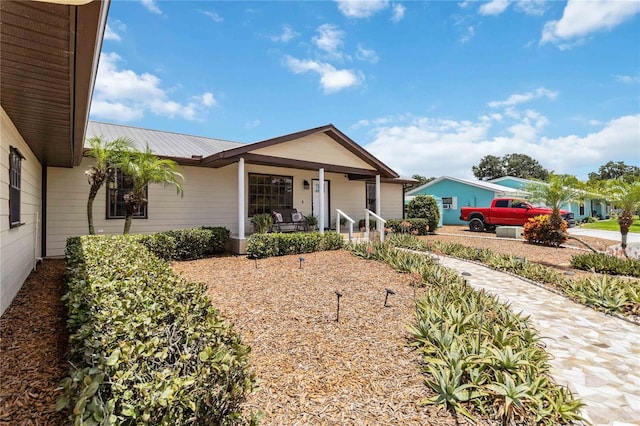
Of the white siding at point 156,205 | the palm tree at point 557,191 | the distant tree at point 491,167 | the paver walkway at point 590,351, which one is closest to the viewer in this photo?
the paver walkway at point 590,351

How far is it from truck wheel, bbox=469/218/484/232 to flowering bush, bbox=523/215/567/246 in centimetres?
564

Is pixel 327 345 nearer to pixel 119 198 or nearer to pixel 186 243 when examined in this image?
pixel 186 243

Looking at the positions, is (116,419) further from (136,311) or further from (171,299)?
(171,299)

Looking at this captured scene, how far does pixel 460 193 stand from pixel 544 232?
39.8 feet

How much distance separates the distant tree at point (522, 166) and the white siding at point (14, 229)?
214 feet

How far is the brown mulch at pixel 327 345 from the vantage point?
2.50 meters

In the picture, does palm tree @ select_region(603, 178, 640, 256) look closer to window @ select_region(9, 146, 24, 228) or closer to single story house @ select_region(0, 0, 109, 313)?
single story house @ select_region(0, 0, 109, 313)

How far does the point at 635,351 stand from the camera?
380cm

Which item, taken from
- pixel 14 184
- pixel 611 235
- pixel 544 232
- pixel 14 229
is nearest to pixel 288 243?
pixel 14 229

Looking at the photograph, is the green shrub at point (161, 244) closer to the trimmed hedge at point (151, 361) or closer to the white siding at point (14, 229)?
the white siding at point (14, 229)

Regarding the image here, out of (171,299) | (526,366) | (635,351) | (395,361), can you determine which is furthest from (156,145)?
(635,351)

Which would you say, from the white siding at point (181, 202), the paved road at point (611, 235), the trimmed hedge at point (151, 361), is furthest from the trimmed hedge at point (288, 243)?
the paved road at point (611, 235)

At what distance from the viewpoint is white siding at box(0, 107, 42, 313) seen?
3.83 m

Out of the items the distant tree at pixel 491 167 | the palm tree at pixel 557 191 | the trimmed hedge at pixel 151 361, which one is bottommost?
the trimmed hedge at pixel 151 361
